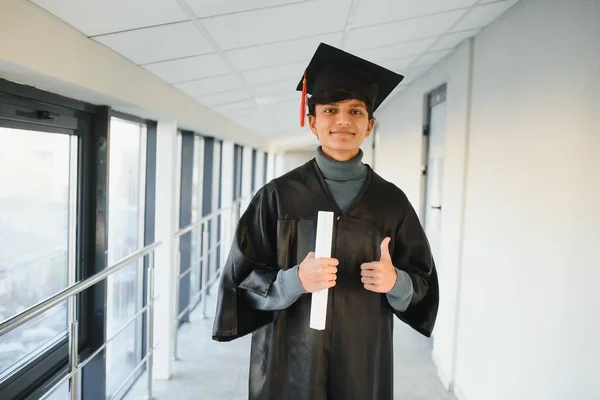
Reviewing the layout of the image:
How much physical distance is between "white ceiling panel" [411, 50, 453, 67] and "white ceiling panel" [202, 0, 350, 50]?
1.16 metres

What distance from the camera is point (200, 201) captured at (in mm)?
4344

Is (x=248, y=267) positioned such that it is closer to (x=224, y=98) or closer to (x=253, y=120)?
(x=224, y=98)

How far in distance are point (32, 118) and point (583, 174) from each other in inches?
66.5

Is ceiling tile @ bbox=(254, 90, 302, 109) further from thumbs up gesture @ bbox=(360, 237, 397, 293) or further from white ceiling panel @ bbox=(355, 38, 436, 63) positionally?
thumbs up gesture @ bbox=(360, 237, 397, 293)

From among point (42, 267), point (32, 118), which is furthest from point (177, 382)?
point (32, 118)

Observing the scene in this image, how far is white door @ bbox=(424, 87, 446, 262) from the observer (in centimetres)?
345

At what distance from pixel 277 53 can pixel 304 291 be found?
1.36 meters

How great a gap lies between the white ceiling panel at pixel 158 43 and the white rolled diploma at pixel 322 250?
2.81 ft

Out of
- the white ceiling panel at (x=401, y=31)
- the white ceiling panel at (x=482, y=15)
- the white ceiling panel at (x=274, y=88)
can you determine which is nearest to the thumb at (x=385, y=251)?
the white ceiling panel at (x=401, y=31)

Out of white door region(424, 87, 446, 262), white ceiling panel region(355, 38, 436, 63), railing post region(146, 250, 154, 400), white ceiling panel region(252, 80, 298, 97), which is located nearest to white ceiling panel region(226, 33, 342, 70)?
white ceiling panel region(355, 38, 436, 63)

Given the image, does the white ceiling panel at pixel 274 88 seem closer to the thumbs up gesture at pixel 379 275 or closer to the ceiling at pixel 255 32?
the ceiling at pixel 255 32

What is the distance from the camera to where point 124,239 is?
2666 millimetres

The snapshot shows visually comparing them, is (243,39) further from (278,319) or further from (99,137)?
(278,319)

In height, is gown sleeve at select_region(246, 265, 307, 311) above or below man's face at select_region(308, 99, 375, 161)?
below
